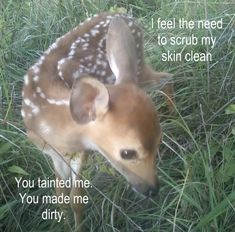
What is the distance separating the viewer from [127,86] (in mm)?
1430

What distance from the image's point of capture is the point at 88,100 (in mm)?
1434

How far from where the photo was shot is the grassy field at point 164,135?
157 centimetres

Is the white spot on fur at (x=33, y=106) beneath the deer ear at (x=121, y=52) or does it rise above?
beneath

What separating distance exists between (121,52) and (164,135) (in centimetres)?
21

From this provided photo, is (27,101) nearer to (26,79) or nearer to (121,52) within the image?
(26,79)

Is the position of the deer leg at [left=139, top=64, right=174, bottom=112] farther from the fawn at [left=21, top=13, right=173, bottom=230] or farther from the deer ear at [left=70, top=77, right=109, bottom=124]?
the deer ear at [left=70, top=77, right=109, bottom=124]

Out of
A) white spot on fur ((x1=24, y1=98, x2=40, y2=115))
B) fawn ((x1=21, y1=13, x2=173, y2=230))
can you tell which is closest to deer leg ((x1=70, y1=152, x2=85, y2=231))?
fawn ((x1=21, y1=13, x2=173, y2=230))

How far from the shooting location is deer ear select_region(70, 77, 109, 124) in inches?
55.4

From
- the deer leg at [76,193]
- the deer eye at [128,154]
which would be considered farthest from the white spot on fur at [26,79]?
the deer eye at [128,154]

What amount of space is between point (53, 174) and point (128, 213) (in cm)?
16

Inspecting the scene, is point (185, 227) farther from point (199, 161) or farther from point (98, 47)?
point (98, 47)

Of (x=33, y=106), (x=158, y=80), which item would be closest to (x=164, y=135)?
(x=158, y=80)

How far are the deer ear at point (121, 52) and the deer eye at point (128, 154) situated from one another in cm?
13

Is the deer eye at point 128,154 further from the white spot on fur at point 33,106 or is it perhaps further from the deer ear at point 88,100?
the white spot on fur at point 33,106
